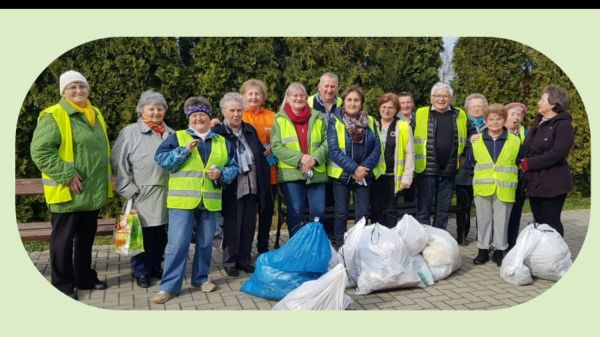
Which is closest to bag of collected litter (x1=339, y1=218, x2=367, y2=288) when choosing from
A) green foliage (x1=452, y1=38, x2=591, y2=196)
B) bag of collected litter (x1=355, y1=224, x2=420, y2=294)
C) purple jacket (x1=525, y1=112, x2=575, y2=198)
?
bag of collected litter (x1=355, y1=224, x2=420, y2=294)

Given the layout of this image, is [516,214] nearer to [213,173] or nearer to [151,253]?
[213,173]

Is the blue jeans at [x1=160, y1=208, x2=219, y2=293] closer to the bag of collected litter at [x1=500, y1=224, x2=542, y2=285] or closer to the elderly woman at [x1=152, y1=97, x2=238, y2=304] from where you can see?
the elderly woman at [x1=152, y1=97, x2=238, y2=304]

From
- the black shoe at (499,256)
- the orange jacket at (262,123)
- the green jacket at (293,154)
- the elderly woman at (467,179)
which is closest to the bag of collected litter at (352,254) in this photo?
the green jacket at (293,154)

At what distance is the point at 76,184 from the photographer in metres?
4.36

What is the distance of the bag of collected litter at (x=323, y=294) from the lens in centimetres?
405

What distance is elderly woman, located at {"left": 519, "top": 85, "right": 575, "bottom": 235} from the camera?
504cm

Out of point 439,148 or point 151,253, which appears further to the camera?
point 439,148

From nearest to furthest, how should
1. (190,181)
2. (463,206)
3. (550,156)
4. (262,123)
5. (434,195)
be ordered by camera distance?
(190,181) < (550,156) < (262,123) < (434,195) < (463,206)

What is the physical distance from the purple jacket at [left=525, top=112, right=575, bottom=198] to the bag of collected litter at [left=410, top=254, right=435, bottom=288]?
4.47 ft

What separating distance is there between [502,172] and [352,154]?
1579mm

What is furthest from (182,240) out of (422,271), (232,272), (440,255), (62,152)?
(440,255)

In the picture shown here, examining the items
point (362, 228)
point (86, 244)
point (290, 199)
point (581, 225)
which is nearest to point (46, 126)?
point (86, 244)

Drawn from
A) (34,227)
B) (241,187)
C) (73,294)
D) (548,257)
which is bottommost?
(73,294)

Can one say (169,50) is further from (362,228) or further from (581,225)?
(581,225)
